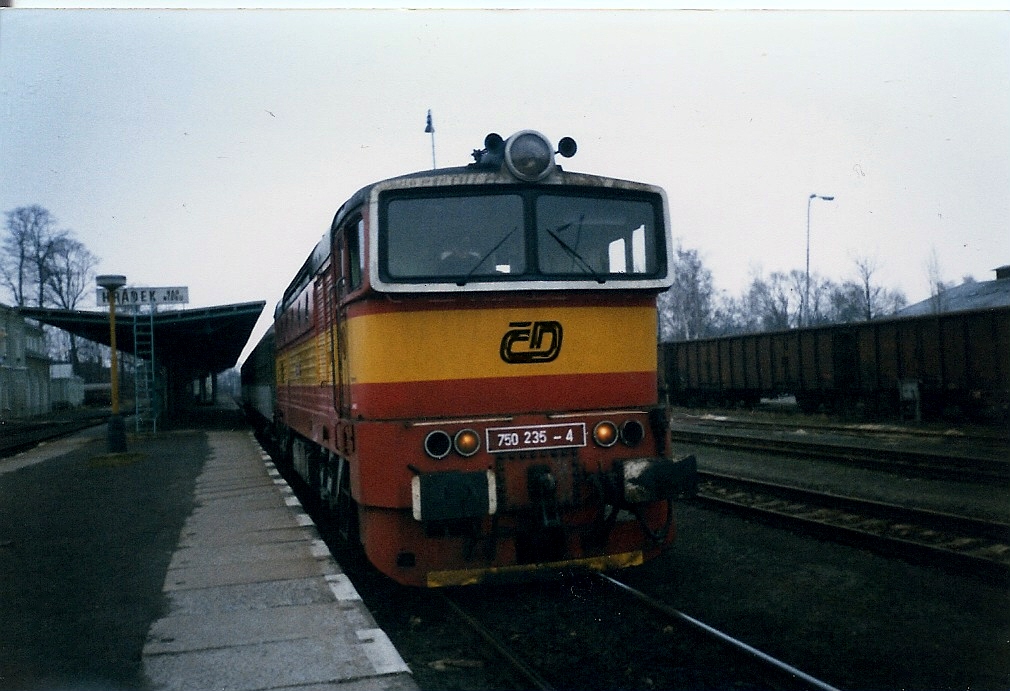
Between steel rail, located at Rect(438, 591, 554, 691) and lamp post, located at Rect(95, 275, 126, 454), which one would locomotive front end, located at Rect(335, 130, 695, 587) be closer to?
steel rail, located at Rect(438, 591, 554, 691)

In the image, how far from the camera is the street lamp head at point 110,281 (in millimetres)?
15188

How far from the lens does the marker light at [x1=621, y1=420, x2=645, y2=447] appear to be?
5.45 m

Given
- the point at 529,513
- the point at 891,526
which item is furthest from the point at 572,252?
the point at 891,526

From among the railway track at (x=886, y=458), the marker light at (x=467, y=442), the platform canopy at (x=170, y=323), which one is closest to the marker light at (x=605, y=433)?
the marker light at (x=467, y=442)

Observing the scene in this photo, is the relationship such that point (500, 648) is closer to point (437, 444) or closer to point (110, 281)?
point (437, 444)

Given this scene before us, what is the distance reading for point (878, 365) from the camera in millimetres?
19531

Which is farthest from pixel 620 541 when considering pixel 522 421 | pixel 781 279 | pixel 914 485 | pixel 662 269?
pixel 781 279

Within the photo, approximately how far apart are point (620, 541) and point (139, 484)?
8.38 m

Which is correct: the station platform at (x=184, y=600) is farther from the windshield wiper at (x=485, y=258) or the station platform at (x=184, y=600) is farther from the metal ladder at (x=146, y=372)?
the metal ladder at (x=146, y=372)

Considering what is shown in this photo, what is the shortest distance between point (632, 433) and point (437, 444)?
1.33m

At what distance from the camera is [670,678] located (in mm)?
4199

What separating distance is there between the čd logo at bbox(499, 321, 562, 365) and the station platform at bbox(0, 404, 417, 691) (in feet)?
6.09

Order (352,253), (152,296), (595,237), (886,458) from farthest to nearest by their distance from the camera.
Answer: (152,296), (886,458), (352,253), (595,237)

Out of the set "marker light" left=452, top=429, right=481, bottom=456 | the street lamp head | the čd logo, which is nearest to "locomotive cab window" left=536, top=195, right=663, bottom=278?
the čd logo
